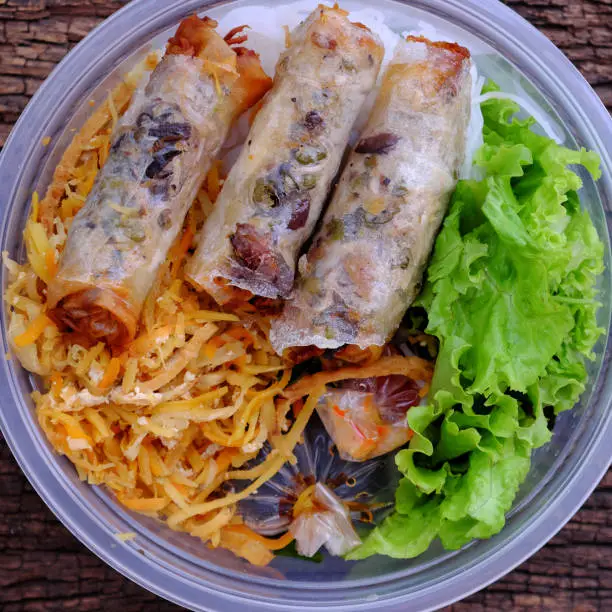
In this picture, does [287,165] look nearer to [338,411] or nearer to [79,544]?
[338,411]

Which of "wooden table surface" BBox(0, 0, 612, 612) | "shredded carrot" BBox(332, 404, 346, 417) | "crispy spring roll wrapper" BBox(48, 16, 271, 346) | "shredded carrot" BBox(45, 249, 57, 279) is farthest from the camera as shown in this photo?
"wooden table surface" BBox(0, 0, 612, 612)

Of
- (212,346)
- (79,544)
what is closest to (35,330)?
(212,346)

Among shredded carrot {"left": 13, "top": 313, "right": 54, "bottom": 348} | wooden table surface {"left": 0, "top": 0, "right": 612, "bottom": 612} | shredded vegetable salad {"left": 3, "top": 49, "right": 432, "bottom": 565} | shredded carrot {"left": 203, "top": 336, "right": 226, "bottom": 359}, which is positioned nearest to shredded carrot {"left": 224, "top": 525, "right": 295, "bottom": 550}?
shredded vegetable salad {"left": 3, "top": 49, "right": 432, "bottom": 565}

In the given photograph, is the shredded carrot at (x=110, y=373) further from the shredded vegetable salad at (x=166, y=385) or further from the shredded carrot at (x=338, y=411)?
the shredded carrot at (x=338, y=411)

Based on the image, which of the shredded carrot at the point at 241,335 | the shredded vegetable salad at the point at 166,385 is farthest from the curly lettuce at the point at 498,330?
the shredded carrot at the point at 241,335

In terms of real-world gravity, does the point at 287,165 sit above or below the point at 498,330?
above

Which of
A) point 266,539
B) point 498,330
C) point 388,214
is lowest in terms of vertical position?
point 266,539

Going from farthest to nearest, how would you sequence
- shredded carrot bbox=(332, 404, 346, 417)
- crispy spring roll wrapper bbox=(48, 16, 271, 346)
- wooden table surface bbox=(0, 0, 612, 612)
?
wooden table surface bbox=(0, 0, 612, 612) → shredded carrot bbox=(332, 404, 346, 417) → crispy spring roll wrapper bbox=(48, 16, 271, 346)

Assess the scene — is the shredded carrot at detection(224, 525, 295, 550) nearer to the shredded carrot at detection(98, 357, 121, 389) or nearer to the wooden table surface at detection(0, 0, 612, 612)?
the wooden table surface at detection(0, 0, 612, 612)
